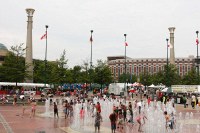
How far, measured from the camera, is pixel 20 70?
47.2 metres

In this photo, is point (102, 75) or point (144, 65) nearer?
point (102, 75)

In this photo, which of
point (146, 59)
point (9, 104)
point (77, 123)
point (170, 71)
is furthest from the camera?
point (146, 59)

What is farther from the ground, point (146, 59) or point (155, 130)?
point (146, 59)

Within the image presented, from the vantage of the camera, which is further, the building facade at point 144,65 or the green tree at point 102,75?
the building facade at point 144,65

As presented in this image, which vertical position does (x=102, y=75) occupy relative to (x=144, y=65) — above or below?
below

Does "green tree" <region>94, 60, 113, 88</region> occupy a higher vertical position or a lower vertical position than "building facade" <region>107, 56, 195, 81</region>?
lower

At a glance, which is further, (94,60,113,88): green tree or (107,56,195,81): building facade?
(107,56,195,81): building facade

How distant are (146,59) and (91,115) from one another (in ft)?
504

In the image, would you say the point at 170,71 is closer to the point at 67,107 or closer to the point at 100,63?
the point at 100,63

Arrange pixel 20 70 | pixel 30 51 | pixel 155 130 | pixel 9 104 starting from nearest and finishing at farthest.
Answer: pixel 155 130 < pixel 9 104 < pixel 20 70 < pixel 30 51

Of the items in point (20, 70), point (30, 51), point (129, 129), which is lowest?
point (129, 129)

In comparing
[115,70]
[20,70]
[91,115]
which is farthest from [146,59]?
[91,115]

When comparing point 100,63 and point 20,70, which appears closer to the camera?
point 20,70

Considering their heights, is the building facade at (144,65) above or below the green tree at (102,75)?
above
